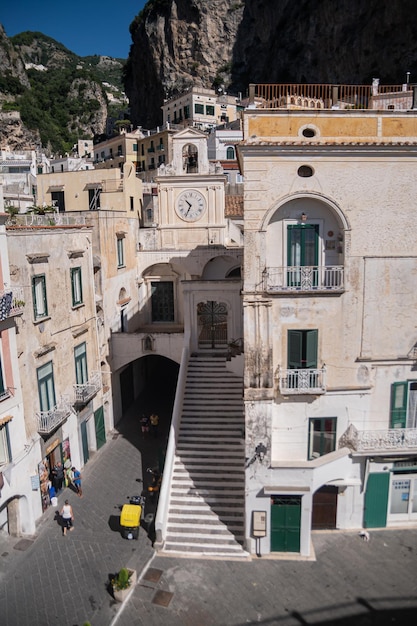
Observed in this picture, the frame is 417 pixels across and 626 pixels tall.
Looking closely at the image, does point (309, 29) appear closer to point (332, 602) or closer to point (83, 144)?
point (83, 144)

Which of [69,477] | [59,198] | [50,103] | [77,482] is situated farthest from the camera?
[50,103]

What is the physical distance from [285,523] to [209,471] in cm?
406

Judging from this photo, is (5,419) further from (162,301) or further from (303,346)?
(162,301)

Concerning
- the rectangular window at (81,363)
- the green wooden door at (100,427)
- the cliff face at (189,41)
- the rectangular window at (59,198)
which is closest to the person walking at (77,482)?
the green wooden door at (100,427)

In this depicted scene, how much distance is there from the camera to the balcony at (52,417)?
1919 centimetres

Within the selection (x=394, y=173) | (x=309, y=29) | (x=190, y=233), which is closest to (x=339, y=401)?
(x=394, y=173)

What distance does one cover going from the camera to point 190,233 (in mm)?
32281

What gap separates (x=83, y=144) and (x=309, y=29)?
155 feet

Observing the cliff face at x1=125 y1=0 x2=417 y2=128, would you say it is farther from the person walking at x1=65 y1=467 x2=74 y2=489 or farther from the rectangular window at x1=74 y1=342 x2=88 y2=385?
the person walking at x1=65 y1=467 x2=74 y2=489

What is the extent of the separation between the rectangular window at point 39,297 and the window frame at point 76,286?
Result: 253 centimetres

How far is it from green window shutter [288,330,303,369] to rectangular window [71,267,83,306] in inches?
448

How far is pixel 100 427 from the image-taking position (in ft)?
84.1

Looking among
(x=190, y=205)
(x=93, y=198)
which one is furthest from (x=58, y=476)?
(x=93, y=198)

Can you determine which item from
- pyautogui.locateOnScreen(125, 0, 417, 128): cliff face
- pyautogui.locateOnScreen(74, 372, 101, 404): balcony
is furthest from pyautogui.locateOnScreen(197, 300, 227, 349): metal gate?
pyautogui.locateOnScreen(125, 0, 417, 128): cliff face
